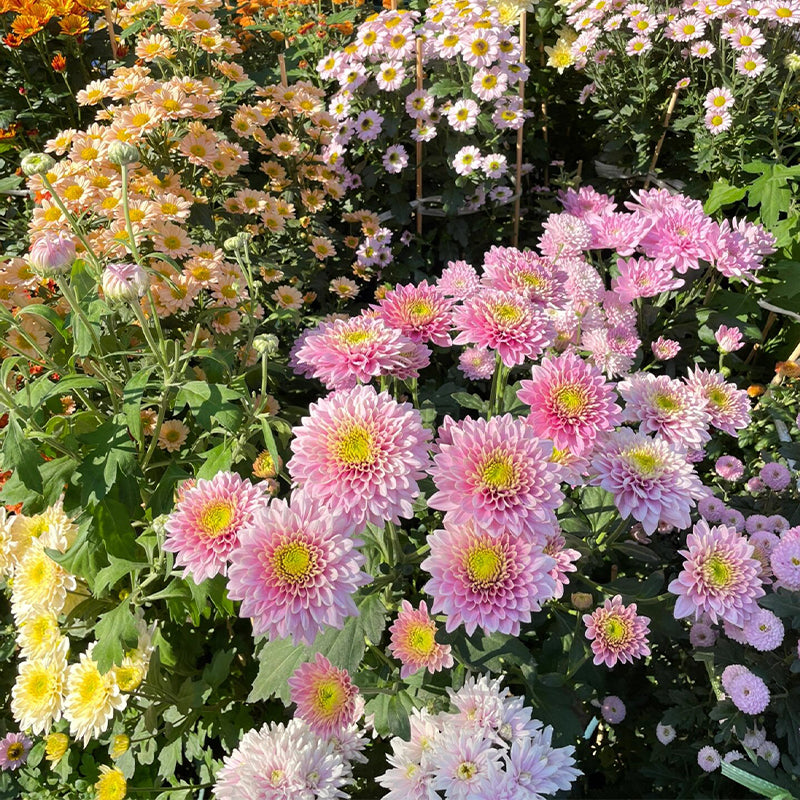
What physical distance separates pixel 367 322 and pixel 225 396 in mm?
391

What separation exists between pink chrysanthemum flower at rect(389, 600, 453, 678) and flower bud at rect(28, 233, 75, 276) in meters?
0.97

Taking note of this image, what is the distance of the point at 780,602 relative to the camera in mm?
1241

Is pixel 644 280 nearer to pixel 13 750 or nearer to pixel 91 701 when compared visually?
pixel 91 701

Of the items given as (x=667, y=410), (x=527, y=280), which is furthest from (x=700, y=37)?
(x=667, y=410)

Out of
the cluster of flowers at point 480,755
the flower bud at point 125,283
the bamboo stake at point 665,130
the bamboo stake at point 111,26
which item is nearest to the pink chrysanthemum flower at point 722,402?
the cluster of flowers at point 480,755

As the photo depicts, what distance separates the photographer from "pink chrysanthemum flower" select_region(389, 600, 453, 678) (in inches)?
45.8

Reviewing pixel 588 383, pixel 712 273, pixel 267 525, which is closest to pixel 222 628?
pixel 267 525

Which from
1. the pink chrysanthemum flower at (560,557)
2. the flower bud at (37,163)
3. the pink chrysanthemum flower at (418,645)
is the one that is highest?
the flower bud at (37,163)

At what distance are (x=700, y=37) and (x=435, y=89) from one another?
46.1 inches

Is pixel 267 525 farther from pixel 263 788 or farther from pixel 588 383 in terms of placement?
pixel 588 383

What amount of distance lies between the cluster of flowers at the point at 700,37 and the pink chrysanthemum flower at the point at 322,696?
8.71 feet

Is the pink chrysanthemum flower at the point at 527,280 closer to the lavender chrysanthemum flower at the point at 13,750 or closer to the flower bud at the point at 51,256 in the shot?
the flower bud at the point at 51,256

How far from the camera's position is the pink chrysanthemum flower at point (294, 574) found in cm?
97

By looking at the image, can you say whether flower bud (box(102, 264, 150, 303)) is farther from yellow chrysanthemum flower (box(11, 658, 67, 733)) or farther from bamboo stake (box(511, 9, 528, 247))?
bamboo stake (box(511, 9, 528, 247))
